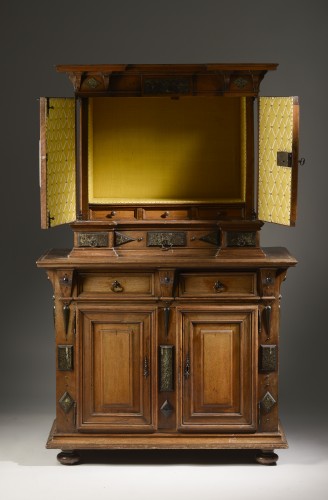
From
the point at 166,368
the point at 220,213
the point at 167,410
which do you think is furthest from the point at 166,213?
the point at 167,410

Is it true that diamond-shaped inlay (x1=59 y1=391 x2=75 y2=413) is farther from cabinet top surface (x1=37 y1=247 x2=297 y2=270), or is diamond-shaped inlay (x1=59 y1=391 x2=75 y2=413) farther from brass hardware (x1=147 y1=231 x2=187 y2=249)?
brass hardware (x1=147 y1=231 x2=187 y2=249)

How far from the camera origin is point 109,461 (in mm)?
7207

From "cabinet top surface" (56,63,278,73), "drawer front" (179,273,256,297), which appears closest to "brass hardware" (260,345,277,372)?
"drawer front" (179,273,256,297)

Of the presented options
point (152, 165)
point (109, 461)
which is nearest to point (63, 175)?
point (152, 165)

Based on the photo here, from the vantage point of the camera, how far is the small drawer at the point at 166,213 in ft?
24.0

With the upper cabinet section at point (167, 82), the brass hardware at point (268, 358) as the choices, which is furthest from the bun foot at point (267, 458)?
the upper cabinet section at point (167, 82)

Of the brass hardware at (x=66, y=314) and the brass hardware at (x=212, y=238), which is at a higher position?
the brass hardware at (x=212, y=238)

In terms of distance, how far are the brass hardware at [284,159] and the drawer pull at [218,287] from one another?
66 cm

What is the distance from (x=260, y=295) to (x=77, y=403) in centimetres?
107

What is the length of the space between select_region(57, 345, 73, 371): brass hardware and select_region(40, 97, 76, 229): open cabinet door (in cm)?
63

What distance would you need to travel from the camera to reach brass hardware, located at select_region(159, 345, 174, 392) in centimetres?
715

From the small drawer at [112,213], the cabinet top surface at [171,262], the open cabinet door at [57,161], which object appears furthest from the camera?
the small drawer at [112,213]

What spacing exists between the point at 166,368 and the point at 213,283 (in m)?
0.49

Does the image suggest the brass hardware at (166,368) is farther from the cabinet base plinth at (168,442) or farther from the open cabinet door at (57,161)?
the open cabinet door at (57,161)
